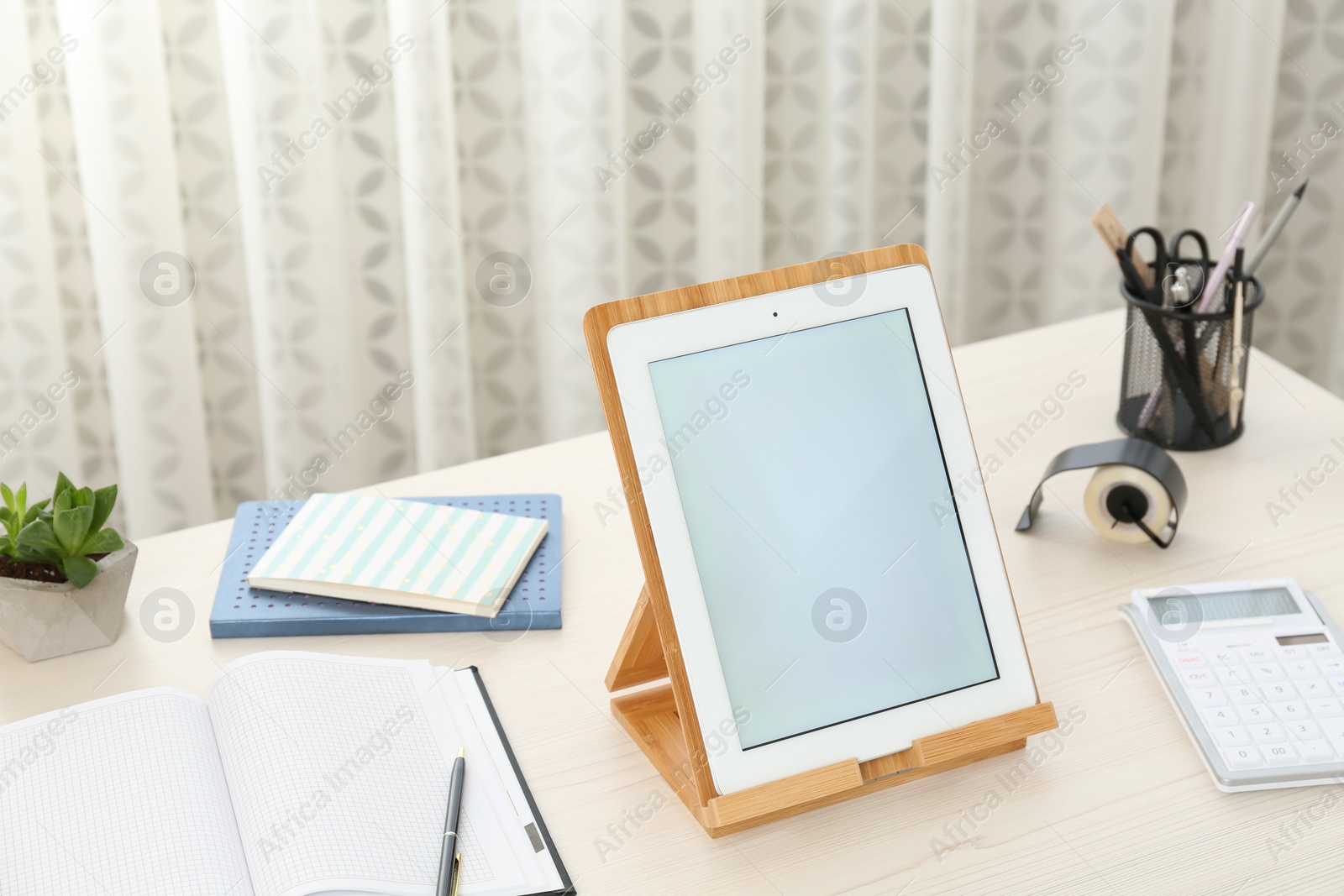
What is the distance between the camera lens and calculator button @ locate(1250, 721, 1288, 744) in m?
0.87

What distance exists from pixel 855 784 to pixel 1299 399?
2.56 ft

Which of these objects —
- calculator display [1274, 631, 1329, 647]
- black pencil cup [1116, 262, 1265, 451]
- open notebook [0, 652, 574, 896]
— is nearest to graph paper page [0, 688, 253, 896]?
open notebook [0, 652, 574, 896]

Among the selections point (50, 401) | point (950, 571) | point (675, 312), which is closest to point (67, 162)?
point (50, 401)

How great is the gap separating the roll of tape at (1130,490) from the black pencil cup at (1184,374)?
0.49 feet

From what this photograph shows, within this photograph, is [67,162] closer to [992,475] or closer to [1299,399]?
[992,475]

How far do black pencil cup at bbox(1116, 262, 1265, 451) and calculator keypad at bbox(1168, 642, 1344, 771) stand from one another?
33 centimetres

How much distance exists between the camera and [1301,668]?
92cm

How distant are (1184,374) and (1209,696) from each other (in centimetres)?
40

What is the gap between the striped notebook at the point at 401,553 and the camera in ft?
3.35

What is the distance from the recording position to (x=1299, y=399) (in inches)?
51.8

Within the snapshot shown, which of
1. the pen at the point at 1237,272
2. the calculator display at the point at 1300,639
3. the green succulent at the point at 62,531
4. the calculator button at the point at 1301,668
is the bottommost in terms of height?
the calculator button at the point at 1301,668

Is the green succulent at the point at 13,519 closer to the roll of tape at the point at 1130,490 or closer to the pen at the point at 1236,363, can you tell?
the roll of tape at the point at 1130,490

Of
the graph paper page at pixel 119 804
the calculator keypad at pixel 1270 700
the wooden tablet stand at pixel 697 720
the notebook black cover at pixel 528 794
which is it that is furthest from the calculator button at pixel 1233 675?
the graph paper page at pixel 119 804

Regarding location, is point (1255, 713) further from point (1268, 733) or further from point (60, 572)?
point (60, 572)
